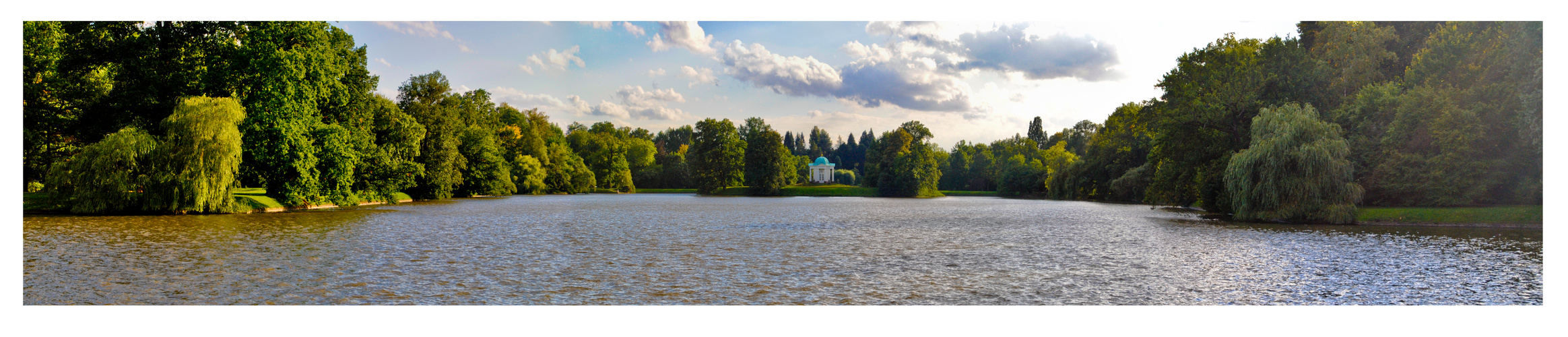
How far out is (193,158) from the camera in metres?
29.6

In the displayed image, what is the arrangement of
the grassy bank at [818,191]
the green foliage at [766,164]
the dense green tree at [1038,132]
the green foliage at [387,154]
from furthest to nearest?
the dense green tree at [1038,132], the grassy bank at [818,191], the green foliage at [766,164], the green foliage at [387,154]

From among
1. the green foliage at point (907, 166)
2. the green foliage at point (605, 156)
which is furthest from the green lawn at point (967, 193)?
the green foliage at point (605, 156)

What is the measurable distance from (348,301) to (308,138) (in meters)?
28.4

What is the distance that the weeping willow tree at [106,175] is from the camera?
93.2 ft

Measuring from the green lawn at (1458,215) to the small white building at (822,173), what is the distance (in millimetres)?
85224

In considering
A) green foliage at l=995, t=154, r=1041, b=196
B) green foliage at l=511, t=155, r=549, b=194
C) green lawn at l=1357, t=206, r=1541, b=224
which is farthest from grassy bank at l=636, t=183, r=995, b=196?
green lawn at l=1357, t=206, r=1541, b=224

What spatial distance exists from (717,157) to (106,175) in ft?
209

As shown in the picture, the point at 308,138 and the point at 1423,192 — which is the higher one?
the point at 308,138

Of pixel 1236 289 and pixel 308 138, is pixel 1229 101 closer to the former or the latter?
pixel 1236 289

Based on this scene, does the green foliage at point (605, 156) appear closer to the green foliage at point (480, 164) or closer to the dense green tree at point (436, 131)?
the green foliage at point (480, 164)

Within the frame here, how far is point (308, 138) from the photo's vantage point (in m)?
34.6

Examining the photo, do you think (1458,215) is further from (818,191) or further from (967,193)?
(967,193)

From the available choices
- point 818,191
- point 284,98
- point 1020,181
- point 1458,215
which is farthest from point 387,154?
point 1020,181
